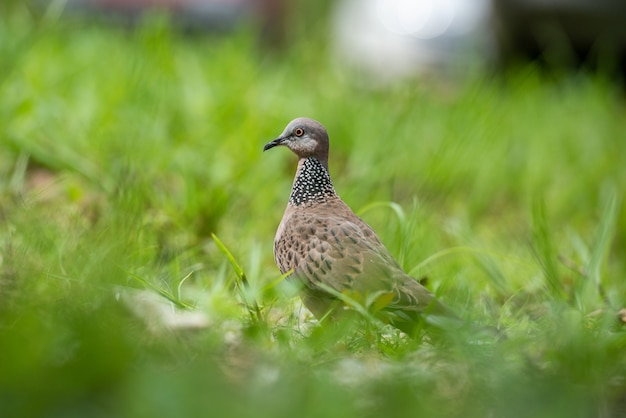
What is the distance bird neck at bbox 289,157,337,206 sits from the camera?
2744mm

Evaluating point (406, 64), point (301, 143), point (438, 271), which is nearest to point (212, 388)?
point (301, 143)

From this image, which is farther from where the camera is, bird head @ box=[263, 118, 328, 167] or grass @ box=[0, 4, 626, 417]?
bird head @ box=[263, 118, 328, 167]

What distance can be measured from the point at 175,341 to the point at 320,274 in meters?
0.55

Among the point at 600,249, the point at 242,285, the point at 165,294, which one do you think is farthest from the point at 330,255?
the point at 600,249

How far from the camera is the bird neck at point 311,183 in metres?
2.74

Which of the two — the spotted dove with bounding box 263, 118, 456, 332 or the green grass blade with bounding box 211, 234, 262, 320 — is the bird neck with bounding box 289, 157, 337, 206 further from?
the green grass blade with bounding box 211, 234, 262, 320

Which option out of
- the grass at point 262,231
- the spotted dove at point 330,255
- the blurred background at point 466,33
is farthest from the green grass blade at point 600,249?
the blurred background at point 466,33

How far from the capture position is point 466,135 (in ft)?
15.5

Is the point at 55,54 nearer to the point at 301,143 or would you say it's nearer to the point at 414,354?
the point at 301,143

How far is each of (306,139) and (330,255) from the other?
40cm

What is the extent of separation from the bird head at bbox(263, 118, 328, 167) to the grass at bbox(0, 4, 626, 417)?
1.49ft

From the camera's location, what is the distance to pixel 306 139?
8.89 ft

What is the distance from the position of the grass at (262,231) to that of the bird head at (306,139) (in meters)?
0.46

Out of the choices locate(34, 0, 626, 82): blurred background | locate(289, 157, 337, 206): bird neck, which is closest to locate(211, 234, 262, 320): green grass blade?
locate(289, 157, 337, 206): bird neck
